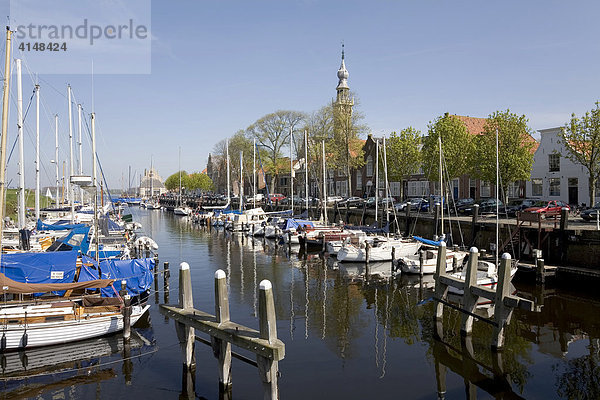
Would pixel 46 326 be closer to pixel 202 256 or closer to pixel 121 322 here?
pixel 121 322

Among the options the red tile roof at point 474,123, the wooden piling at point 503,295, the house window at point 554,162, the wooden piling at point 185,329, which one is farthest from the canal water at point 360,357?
the red tile roof at point 474,123

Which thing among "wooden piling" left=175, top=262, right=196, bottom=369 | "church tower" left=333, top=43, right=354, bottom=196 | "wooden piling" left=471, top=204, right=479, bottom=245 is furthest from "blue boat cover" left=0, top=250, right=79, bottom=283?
"church tower" left=333, top=43, right=354, bottom=196

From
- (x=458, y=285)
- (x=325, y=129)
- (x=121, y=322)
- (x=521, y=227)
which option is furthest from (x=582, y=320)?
(x=325, y=129)

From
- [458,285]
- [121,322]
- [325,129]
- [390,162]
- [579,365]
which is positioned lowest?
[579,365]

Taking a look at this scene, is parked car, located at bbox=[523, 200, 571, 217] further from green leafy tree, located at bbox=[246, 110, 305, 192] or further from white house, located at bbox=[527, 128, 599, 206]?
green leafy tree, located at bbox=[246, 110, 305, 192]

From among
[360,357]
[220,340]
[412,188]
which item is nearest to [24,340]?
[220,340]

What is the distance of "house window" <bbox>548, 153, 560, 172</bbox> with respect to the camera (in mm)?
46606

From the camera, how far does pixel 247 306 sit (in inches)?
860

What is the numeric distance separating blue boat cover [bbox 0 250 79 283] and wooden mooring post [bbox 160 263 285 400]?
7123mm

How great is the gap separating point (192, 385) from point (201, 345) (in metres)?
3.21

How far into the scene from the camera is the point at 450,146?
46.8m

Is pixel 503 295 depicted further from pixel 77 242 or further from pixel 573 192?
pixel 573 192

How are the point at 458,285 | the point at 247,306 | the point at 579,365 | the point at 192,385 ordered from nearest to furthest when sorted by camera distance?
the point at 192,385, the point at 579,365, the point at 458,285, the point at 247,306

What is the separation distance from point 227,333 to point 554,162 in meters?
45.9
